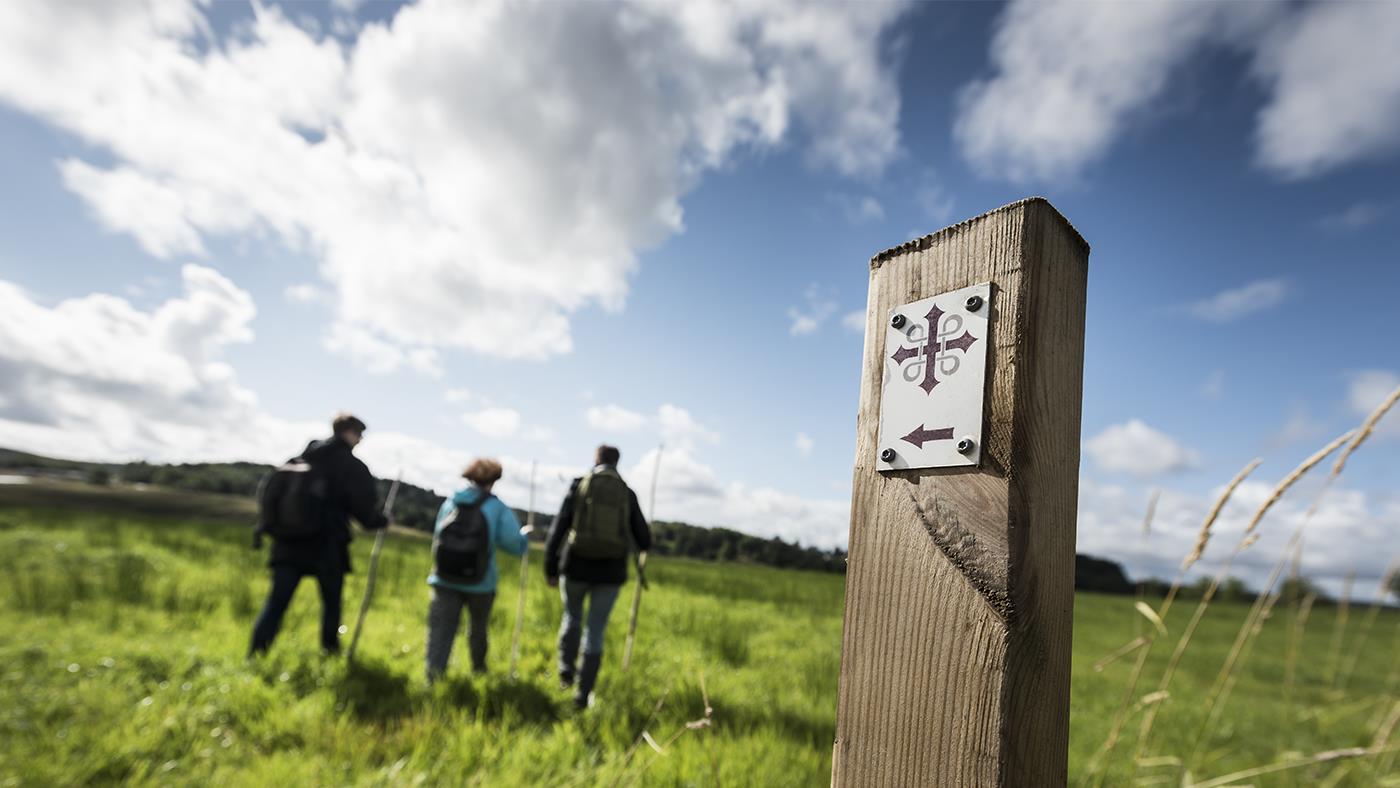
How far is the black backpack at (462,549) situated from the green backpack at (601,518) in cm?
70

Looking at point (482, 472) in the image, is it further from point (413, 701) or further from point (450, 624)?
point (413, 701)

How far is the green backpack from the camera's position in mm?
4941

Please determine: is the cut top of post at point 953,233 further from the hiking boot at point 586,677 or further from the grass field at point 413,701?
the hiking boot at point 586,677

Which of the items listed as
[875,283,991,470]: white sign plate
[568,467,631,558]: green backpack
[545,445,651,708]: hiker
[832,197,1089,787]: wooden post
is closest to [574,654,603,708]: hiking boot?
[545,445,651,708]: hiker

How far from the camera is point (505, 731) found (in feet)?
12.4

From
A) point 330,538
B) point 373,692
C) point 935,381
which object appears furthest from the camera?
point 330,538

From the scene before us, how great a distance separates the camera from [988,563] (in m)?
0.93

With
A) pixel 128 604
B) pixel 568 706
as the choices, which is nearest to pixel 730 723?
pixel 568 706

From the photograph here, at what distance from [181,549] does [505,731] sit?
474 inches

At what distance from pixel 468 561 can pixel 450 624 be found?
52 cm

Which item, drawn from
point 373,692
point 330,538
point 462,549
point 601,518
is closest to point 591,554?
point 601,518

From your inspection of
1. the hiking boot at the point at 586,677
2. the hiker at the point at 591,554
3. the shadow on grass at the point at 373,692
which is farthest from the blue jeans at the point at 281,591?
the hiking boot at the point at 586,677

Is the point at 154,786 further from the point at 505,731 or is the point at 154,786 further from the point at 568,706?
the point at 568,706

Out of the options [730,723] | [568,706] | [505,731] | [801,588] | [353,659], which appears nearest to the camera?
[505,731]
